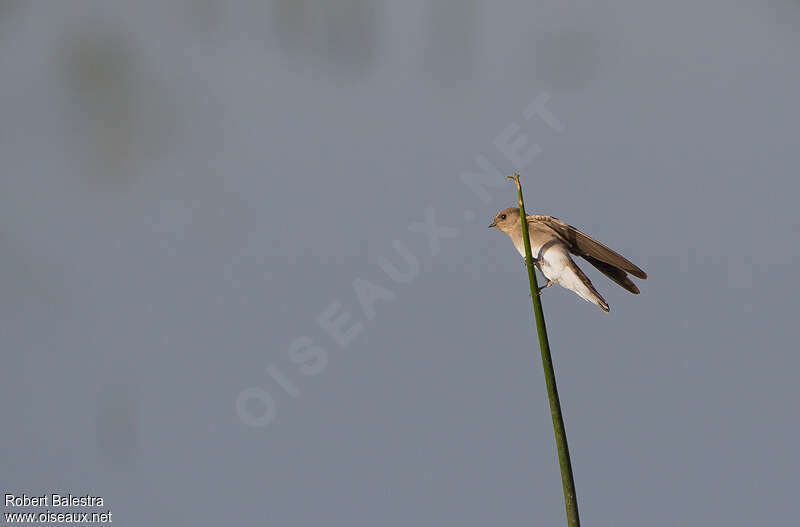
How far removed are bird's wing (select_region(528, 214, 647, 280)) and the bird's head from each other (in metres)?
0.70

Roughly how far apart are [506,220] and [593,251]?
2137 mm

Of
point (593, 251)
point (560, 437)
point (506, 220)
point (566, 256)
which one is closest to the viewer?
point (560, 437)

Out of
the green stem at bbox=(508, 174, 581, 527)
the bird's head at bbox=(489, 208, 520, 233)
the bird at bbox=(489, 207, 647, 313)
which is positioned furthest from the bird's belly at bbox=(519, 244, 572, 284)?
the green stem at bbox=(508, 174, 581, 527)

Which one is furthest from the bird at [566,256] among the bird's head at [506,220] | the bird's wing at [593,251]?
the bird's head at [506,220]

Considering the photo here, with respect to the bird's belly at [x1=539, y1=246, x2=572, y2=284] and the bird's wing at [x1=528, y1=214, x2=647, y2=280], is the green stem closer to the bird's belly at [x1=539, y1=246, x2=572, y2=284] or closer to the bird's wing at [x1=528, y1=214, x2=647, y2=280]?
the bird's wing at [x1=528, y1=214, x2=647, y2=280]

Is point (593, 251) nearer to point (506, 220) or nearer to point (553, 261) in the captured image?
point (553, 261)

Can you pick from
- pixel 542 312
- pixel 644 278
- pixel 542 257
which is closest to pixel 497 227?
pixel 542 257

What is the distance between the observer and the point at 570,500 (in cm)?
290

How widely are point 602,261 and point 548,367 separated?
172 inches

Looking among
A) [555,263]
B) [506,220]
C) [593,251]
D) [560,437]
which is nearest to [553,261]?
[555,263]

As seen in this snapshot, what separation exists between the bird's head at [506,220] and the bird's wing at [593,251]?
70cm

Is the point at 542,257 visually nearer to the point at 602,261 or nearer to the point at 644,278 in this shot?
the point at 602,261

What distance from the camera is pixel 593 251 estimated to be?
24.1 ft

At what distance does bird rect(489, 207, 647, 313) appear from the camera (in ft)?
24.4
